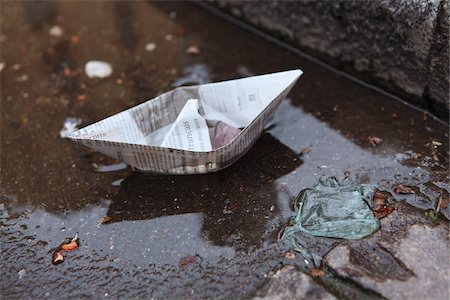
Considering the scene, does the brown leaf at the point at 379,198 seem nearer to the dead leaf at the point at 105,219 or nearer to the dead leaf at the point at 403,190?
the dead leaf at the point at 403,190

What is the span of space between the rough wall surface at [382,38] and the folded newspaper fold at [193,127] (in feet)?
1.90

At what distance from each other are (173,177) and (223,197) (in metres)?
0.25

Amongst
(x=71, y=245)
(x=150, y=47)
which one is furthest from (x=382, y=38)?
(x=71, y=245)

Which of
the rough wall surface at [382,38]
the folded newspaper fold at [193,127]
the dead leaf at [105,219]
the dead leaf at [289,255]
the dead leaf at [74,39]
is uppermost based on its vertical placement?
the rough wall surface at [382,38]

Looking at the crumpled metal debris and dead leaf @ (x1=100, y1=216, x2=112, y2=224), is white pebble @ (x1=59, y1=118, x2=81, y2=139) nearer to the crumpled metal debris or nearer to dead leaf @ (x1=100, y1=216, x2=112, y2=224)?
dead leaf @ (x1=100, y1=216, x2=112, y2=224)

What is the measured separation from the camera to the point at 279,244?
5.97ft

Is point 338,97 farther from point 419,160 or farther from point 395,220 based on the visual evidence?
point 395,220

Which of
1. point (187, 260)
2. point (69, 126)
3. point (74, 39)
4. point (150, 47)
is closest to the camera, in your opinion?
point (187, 260)

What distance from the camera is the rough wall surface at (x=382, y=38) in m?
2.17

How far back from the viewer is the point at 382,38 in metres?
2.38

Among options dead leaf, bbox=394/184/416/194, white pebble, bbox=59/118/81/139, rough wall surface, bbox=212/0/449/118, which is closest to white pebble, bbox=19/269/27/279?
white pebble, bbox=59/118/81/139

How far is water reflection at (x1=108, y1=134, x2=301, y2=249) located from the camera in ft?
6.26

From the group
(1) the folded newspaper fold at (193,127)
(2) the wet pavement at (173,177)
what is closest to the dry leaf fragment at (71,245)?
(2) the wet pavement at (173,177)

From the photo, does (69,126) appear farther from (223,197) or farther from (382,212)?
(382,212)
